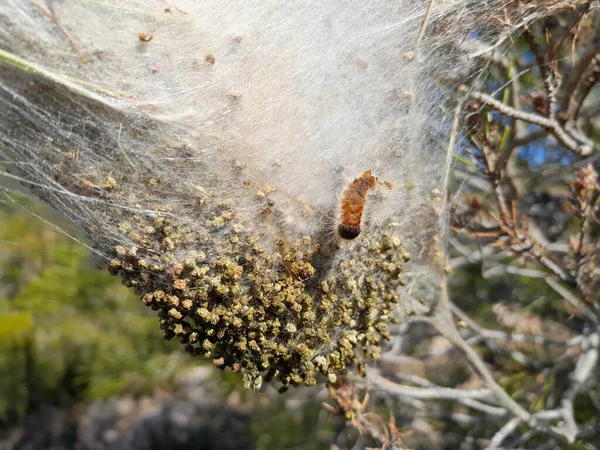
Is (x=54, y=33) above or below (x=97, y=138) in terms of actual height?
above

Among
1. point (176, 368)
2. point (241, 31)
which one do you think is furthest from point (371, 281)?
point (176, 368)

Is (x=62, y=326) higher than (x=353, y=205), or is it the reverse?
(x=353, y=205)

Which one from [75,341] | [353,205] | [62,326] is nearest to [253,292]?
[353,205]

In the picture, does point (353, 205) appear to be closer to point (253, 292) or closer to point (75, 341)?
point (253, 292)

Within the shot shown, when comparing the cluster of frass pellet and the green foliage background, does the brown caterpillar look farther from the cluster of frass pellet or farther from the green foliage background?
the green foliage background

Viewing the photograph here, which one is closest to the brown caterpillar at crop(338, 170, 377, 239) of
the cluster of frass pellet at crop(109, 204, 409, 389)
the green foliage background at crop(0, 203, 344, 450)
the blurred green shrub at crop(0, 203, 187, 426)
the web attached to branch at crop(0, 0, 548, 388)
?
the web attached to branch at crop(0, 0, 548, 388)

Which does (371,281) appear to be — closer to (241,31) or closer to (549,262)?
(241,31)
